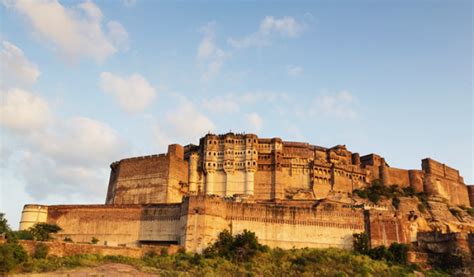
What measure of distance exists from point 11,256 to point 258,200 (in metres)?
32.7

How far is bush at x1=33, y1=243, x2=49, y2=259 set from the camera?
132ft

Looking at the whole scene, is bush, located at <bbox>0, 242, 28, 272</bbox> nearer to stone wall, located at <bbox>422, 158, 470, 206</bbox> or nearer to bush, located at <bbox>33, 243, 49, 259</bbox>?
bush, located at <bbox>33, 243, 49, 259</bbox>

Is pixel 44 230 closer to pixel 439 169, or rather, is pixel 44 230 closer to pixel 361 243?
pixel 361 243

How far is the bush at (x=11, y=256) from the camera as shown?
36750 mm

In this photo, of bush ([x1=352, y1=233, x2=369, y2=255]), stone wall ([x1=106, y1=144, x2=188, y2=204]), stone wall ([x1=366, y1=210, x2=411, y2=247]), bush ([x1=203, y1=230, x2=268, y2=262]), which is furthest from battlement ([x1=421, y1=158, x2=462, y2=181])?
bush ([x1=203, y1=230, x2=268, y2=262])

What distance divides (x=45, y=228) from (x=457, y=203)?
59960 mm

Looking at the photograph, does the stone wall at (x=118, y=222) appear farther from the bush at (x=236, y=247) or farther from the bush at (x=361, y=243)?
the bush at (x=361, y=243)

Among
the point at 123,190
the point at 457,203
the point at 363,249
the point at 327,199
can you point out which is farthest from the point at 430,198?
the point at 123,190

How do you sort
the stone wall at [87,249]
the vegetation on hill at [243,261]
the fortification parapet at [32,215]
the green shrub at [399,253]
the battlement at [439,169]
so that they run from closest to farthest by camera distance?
the vegetation on hill at [243,261] < the stone wall at [87,249] < the green shrub at [399,253] < the fortification parapet at [32,215] < the battlement at [439,169]

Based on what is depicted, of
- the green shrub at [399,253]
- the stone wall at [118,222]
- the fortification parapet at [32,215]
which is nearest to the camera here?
the green shrub at [399,253]

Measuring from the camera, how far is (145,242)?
51.6 meters

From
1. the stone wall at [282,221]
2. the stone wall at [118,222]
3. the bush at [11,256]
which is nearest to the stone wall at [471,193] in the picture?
the stone wall at [282,221]

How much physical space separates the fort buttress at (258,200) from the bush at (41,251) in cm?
1127

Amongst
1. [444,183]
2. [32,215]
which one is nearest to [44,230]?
[32,215]
